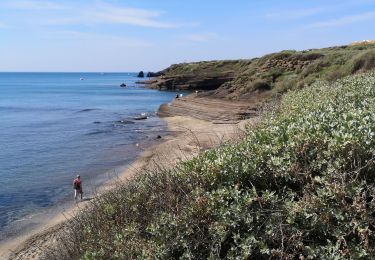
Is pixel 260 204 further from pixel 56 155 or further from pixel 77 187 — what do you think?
pixel 56 155

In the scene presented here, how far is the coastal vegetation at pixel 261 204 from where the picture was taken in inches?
153

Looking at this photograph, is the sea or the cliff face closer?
the sea

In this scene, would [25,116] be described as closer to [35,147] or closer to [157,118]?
[157,118]

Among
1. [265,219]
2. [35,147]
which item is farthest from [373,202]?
[35,147]

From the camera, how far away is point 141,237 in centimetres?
462

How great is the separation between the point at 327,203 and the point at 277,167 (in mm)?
775

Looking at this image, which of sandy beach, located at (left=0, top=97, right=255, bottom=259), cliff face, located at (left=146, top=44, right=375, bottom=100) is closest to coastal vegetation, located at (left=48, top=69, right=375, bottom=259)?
sandy beach, located at (left=0, top=97, right=255, bottom=259)

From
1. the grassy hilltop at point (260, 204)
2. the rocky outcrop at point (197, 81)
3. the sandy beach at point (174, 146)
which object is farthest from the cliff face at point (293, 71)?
the rocky outcrop at point (197, 81)

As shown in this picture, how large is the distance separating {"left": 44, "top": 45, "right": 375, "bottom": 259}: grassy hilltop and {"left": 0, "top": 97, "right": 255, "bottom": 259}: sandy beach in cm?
105

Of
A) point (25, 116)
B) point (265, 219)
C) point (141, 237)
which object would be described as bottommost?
point (25, 116)

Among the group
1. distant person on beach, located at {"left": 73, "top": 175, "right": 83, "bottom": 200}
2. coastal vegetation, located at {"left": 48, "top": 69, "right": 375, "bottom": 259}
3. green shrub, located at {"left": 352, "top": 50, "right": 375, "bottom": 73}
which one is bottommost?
distant person on beach, located at {"left": 73, "top": 175, "right": 83, "bottom": 200}

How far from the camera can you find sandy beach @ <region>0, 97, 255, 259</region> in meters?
10.4

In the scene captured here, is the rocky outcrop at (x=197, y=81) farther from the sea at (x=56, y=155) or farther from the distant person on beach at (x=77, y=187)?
the distant person on beach at (x=77, y=187)

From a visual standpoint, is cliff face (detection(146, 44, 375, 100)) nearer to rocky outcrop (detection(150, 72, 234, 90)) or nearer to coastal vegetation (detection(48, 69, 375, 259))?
coastal vegetation (detection(48, 69, 375, 259))
